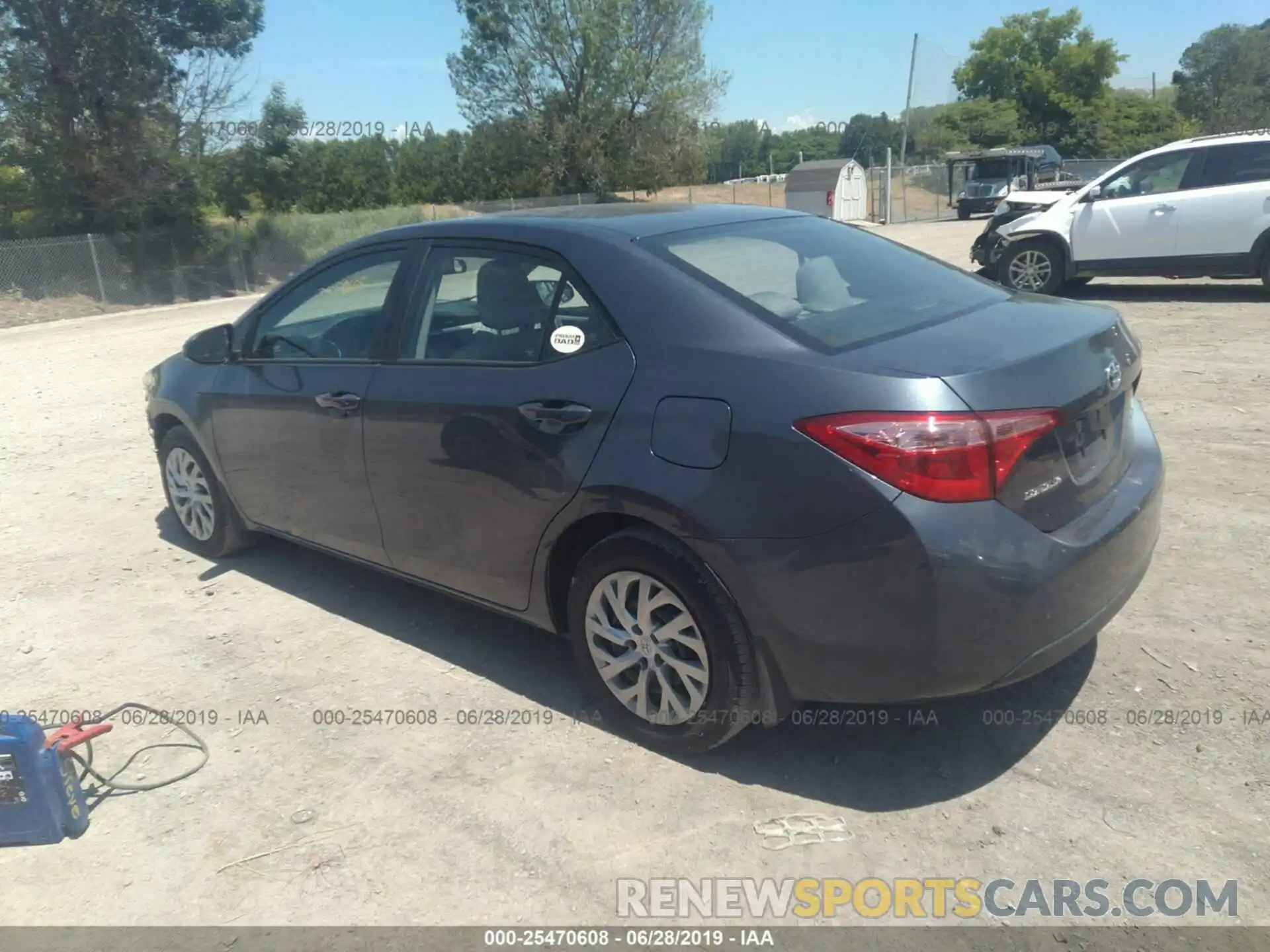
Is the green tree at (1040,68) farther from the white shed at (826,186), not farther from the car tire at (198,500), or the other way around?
the car tire at (198,500)

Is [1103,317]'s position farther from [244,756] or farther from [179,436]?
[179,436]

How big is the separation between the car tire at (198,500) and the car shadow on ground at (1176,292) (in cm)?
943

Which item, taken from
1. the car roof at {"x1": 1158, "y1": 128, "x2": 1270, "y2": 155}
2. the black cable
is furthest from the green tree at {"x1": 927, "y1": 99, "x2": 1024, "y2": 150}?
the black cable

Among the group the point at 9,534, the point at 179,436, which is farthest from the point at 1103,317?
the point at 9,534

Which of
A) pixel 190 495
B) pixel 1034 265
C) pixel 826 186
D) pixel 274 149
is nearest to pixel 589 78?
pixel 826 186

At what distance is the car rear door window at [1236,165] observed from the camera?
35.7ft

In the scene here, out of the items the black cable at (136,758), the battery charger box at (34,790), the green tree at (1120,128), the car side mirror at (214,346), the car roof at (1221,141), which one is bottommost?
the black cable at (136,758)

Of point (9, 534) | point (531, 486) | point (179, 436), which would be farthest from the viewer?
point (9, 534)

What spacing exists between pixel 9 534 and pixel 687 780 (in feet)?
15.8

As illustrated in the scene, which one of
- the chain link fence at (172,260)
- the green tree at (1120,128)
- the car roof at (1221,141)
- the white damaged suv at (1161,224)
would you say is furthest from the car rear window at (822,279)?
the green tree at (1120,128)

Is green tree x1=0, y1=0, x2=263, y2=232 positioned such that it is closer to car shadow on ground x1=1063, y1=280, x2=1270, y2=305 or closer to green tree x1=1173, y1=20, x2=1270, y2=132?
car shadow on ground x1=1063, y1=280, x2=1270, y2=305

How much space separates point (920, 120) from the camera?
182 ft

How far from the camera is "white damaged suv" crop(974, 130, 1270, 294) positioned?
10.9 m

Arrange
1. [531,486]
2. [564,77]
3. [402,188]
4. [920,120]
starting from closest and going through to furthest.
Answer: [531,486] → [564,77] → [402,188] → [920,120]
